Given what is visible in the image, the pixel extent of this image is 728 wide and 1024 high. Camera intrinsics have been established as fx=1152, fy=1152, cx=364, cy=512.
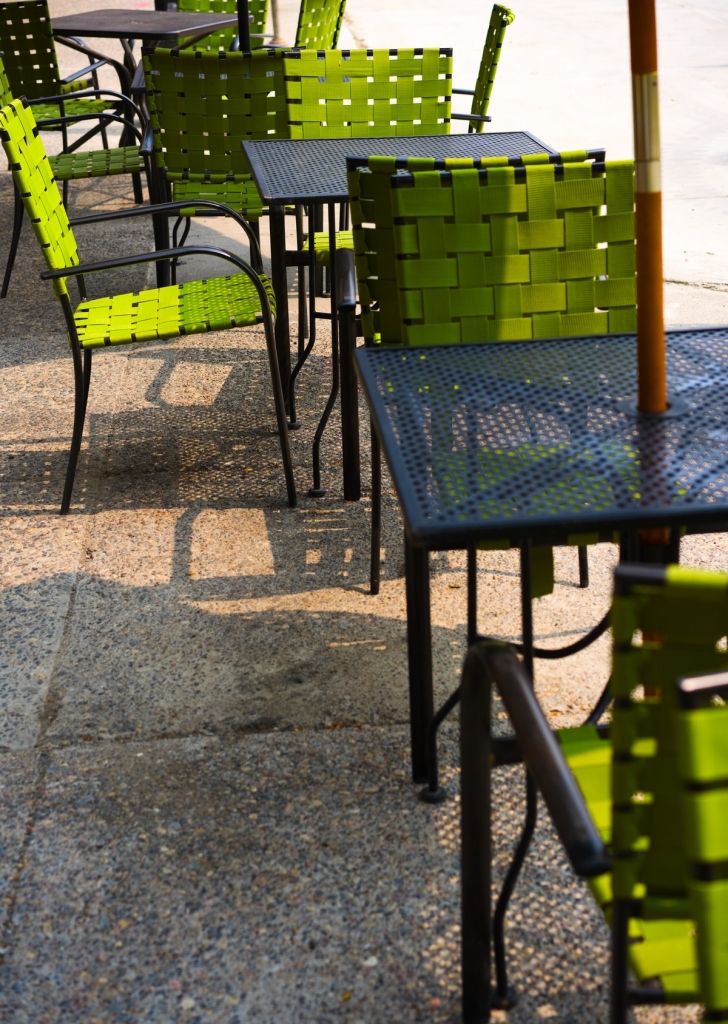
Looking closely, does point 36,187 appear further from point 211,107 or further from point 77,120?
point 77,120

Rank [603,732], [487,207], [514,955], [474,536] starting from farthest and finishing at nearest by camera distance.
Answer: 1. [487,207]
2. [514,955]
3. [603,732]
4. [474,536]

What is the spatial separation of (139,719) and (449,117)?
114 inches

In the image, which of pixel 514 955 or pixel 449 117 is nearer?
pixel 514 955

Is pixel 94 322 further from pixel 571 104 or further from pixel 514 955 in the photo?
pixel 571 104

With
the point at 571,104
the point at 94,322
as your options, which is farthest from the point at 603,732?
the point at 571,104

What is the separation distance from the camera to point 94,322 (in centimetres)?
356

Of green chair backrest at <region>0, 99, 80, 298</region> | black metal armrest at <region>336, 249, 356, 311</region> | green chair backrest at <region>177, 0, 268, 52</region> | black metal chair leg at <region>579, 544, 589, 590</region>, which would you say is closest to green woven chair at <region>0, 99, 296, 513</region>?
green chair backrest at <region>0, 99, 80, 298</region>

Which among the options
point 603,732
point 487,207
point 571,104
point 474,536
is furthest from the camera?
point 571,104

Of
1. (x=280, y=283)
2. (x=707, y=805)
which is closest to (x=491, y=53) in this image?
(x=280, y=283)

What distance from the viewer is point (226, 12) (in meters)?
7.49

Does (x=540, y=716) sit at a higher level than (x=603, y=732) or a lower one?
higher

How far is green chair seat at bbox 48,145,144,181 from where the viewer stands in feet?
17.4

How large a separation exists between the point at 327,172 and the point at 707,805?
3.07 m

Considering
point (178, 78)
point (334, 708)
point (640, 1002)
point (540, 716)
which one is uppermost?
point (178, 78)
